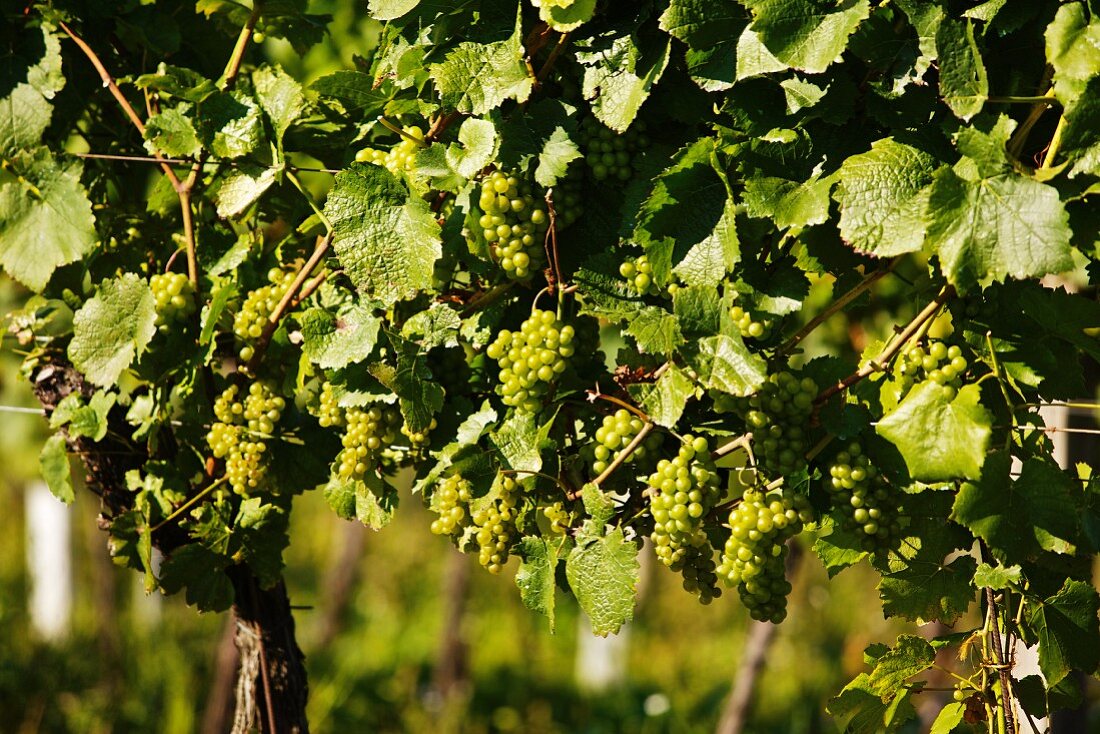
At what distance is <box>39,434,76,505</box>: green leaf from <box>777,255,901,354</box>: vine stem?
139 cm

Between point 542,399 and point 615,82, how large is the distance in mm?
453

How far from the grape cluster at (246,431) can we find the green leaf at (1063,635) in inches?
47.2

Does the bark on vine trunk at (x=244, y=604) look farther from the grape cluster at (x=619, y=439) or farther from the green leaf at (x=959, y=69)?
the green leaf at (x=959, y=69)

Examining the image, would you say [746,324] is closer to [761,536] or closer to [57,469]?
[761,536]

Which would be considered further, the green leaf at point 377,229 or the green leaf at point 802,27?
the green leaf at point 377,229

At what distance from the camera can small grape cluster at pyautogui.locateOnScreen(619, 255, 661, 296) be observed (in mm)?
1421

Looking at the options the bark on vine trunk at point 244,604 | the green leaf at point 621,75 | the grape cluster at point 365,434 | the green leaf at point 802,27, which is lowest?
the bark on vine trunk at point 244,604

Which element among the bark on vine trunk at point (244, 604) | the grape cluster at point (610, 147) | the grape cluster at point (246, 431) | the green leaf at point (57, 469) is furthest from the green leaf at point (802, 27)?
the green leaf at point (57, 469)

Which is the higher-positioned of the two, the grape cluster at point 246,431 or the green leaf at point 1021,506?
the green leaf at point 1021,506

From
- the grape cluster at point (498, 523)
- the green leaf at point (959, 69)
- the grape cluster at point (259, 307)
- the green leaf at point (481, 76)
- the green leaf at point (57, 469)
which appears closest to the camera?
the green leaf at point (959, 69)

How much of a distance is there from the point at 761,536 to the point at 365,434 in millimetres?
631

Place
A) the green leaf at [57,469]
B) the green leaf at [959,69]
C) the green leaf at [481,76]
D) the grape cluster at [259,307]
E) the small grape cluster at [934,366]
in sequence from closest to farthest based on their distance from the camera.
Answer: the green leaf at [959,69] → the small grape cluster at [934,366] → the green leaf at [481,76] → the grape cluster at [259,307] → the green leaf at [57,469]

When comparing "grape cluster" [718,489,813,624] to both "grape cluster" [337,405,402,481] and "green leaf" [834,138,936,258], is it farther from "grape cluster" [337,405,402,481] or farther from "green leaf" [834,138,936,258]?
"grape cluster" [337,405,402,481]

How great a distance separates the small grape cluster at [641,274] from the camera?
1421mm
